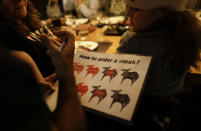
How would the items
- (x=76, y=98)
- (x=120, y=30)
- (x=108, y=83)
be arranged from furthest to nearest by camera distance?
(x=120, y=30), (x=108, y=83), (x=76, y=98)

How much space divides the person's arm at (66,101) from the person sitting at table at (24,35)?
7.4 inches

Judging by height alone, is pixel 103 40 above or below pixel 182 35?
below

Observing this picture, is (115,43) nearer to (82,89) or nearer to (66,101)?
(82,89)

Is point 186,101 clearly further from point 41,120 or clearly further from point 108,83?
point 41,120

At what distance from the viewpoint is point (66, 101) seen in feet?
1.90

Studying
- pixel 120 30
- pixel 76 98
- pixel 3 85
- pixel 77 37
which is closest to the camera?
pixel 3 85

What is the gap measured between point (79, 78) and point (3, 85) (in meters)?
0.45

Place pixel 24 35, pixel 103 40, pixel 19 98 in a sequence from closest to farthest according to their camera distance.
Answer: pixel 19 98 → pixel 24 35 → pixel 103 40

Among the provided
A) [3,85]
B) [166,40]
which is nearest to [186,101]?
[166,40]

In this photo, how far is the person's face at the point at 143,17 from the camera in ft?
2.41

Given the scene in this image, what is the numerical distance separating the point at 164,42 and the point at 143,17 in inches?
7.1

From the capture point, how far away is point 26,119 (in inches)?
14.6

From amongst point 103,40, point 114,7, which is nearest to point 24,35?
point 103,40

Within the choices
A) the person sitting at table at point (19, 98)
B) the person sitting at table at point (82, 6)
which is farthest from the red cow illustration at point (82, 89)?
the person sitting at table at point (82, 6)
